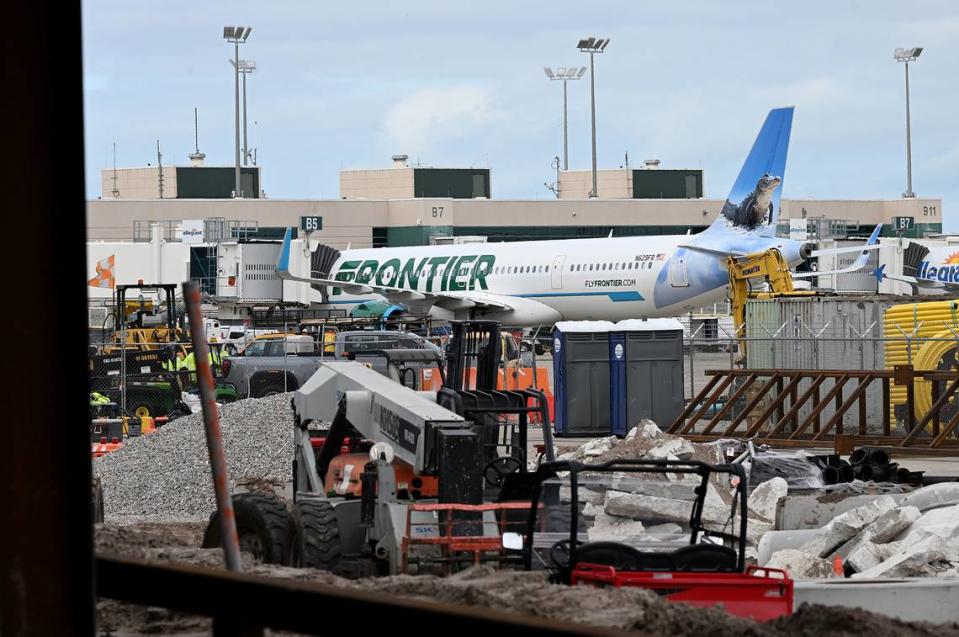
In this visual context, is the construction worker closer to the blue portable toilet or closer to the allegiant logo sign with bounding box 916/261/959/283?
the blue portable toilet

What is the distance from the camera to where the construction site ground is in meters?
6.01

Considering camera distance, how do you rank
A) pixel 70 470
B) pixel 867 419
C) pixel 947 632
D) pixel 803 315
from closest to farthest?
pixel 70 470 < pixel 947 632 < pixel 867 419 < pixel 803 315

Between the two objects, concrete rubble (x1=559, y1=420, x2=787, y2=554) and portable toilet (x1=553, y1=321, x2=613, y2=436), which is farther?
portable toilet (x1=553, y1=321, x2=613, y2=436)

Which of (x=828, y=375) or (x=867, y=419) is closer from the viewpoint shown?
(x=828, y=375)

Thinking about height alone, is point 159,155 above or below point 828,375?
above

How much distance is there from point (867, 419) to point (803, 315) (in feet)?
8.76

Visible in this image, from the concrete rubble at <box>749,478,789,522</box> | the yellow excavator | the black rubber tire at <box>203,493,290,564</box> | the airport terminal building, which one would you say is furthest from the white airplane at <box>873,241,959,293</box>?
the black rubber tire at <box>203,493,290,564</box>

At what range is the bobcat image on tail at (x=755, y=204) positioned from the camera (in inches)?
1759

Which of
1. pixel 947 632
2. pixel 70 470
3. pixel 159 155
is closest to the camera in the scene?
pixel 70 470

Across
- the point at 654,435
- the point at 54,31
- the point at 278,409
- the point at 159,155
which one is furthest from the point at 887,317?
the point at 159,155

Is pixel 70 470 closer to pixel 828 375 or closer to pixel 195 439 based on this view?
pixel 195 439

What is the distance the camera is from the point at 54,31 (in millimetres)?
5723

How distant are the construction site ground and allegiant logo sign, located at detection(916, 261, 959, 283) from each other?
201 ft

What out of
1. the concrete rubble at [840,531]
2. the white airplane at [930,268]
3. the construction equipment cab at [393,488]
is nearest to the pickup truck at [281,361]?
the concrete rubble at [840,531]
